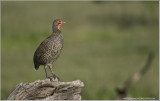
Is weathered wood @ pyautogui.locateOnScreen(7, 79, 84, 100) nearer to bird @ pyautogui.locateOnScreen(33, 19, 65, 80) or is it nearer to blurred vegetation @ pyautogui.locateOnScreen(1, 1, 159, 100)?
bird @ pyautogui.locateOnScreen(33, 19, 65, 80)

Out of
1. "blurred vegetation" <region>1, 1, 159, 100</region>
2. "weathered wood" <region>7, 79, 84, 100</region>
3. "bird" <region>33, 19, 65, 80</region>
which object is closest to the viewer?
"weathered wood" <region>7, 79, 84, 100</region>

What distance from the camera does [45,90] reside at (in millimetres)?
8312

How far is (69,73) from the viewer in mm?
20406

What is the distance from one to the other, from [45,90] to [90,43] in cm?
2027

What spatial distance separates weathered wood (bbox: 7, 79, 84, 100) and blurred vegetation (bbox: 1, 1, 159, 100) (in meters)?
7.78

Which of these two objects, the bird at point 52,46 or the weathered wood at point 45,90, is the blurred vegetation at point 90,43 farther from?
the weathered wood at point 45,90

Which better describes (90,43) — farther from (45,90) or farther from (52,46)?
(45,90)

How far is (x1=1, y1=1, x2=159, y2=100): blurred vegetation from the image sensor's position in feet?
62.1

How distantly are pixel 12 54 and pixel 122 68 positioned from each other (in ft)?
22.1

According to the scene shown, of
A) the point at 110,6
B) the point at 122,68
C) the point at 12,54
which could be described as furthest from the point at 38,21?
the point at 122,68

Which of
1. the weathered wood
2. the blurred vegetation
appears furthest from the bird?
the blurred vegetation

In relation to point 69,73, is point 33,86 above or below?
above

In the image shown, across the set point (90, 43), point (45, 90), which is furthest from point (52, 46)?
point (90, 43)

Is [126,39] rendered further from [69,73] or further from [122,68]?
[69,73]
